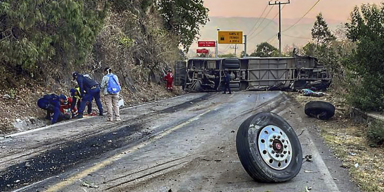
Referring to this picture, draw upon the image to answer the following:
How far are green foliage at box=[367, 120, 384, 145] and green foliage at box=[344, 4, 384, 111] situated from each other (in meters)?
2.13

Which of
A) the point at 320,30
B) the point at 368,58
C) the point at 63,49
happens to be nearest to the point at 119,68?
the point at 63,49

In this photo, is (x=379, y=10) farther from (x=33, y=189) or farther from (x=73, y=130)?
(x=33, y=189)

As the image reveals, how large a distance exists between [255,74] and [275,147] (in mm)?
19315

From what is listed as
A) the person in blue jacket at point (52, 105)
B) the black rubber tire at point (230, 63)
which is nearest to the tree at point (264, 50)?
the black rubber tire at point (230, 63)

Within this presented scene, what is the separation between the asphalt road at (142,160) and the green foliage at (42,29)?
2537mm

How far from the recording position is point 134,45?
21.6 metres

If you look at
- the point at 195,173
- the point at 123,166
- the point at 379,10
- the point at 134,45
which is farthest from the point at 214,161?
the point at 134,45

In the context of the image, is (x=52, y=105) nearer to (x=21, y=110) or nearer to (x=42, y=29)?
(x=21, y=110)

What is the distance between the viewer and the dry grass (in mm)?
5164

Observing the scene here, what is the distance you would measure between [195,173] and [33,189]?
2.14 m

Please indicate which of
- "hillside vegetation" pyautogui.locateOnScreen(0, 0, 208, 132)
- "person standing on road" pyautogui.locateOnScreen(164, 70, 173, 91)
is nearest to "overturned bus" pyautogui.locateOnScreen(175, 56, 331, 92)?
"person standing on road" pyautogui.locateOnScreen(164, 70, 173, 91)

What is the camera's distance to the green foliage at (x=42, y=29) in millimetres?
9977

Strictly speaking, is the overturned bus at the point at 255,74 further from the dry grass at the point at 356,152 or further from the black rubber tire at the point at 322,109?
the dry grass at the point at 356,152

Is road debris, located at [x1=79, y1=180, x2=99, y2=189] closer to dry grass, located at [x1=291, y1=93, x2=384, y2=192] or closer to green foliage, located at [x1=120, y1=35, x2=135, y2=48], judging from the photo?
dry grass, located at [x1=291, y1=93, x2=384, y2=192]
